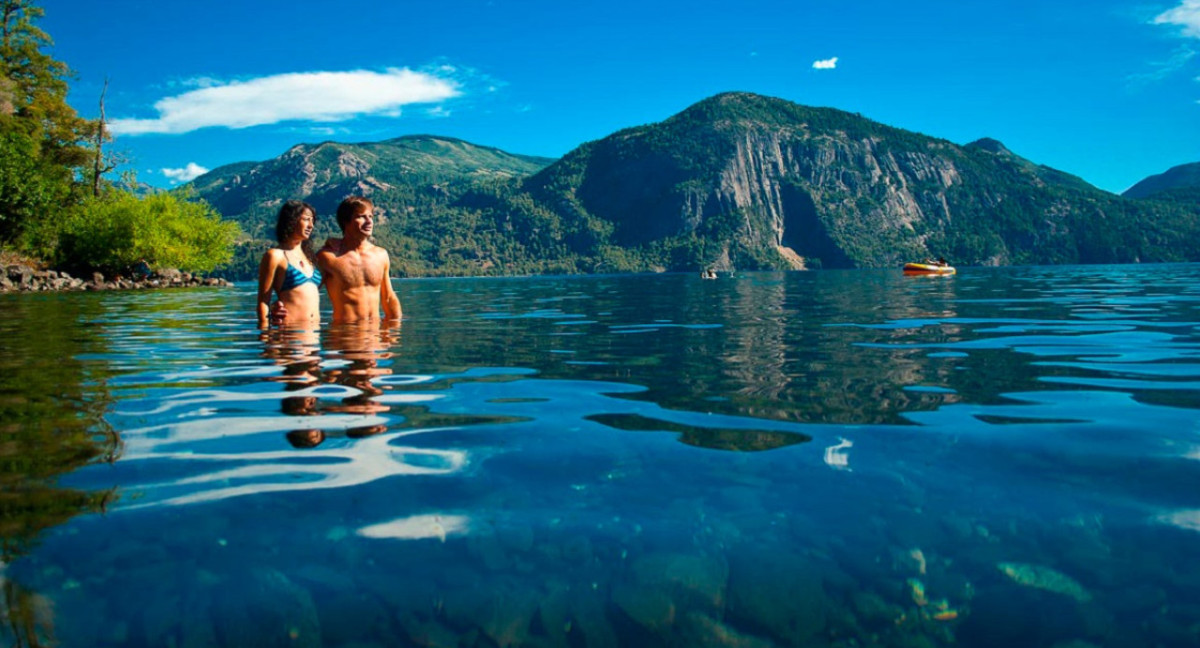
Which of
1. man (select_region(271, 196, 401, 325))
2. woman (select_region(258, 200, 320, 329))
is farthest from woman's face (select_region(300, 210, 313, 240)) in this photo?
man (select_region(271, 196, 401, 325))

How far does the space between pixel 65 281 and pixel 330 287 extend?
45.5 metres

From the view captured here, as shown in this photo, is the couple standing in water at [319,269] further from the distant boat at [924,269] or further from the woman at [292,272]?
the distant boat at [924,269]

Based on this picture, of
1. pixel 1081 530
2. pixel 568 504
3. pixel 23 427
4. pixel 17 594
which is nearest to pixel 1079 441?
pixel 1081 530

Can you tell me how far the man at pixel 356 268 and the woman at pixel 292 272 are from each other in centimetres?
28

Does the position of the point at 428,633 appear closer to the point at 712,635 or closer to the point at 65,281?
the point at 712,635

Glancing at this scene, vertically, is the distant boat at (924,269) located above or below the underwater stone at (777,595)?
above

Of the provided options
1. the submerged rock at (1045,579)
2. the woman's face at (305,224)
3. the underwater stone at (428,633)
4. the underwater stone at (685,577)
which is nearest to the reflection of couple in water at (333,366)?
the woman's face at (305,224)

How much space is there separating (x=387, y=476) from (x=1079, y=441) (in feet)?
13.4

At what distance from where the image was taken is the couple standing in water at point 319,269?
10133 mm

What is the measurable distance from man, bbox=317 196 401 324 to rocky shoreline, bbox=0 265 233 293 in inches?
1524

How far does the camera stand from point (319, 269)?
11445mm

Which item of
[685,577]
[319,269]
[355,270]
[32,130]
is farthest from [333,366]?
[32,130]

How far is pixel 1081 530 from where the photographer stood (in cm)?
285

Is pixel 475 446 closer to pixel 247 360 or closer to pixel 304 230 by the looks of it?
pixel 247 360
